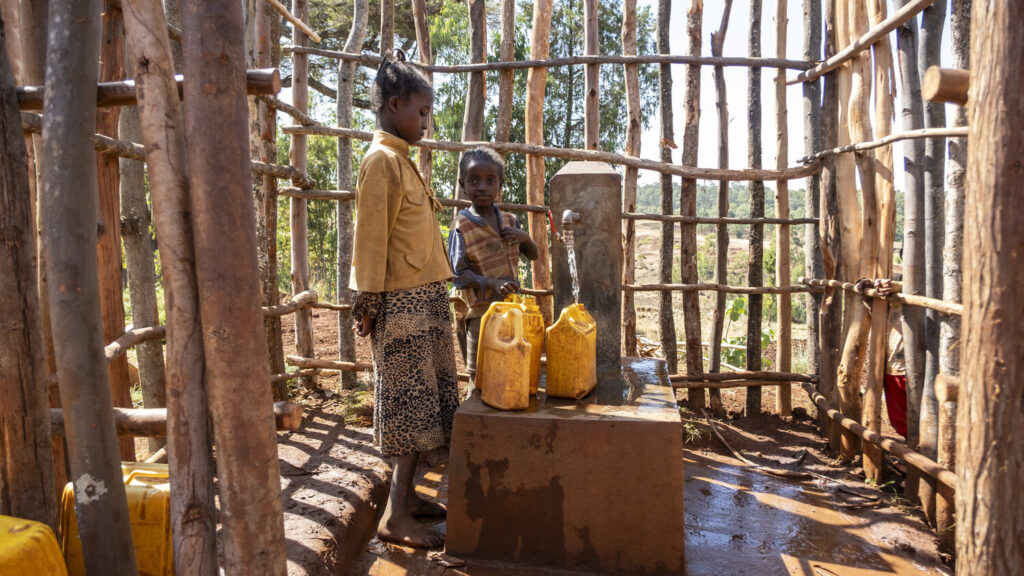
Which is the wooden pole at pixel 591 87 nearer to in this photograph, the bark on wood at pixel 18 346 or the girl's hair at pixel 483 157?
the girl's hair at pixel 483 157

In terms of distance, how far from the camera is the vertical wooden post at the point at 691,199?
5.06m

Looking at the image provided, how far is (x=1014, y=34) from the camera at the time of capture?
4.80 ft

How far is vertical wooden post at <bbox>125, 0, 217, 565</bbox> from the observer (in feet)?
4.99

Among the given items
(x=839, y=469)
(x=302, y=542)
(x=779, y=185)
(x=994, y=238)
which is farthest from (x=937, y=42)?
(x=302, y=542)

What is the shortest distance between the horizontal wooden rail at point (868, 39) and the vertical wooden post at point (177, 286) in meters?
3.34

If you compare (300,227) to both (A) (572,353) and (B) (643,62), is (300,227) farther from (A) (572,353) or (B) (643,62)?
(A) (572,353)

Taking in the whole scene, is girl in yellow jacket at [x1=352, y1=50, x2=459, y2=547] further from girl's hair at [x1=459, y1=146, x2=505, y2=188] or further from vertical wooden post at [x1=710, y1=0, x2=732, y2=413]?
vertical wooden post at [x1=710, y1=0, x2=732, y2=413]

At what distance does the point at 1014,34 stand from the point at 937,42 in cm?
212

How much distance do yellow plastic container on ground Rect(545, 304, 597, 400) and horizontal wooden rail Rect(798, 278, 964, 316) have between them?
53.9 inches

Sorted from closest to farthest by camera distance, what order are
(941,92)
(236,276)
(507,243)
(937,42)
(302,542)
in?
(236,276) → (941,92) → (302,542) → (937,42) → (507,243)

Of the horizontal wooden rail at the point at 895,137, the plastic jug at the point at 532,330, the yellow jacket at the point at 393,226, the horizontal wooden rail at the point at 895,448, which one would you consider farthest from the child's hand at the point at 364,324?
the horizontal wooden rail at the point at 895,448

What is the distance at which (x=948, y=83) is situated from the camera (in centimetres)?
159

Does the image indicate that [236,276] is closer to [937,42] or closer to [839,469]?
[937,42]

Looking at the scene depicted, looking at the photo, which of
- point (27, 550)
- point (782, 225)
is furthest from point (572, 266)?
point (782, 225)
